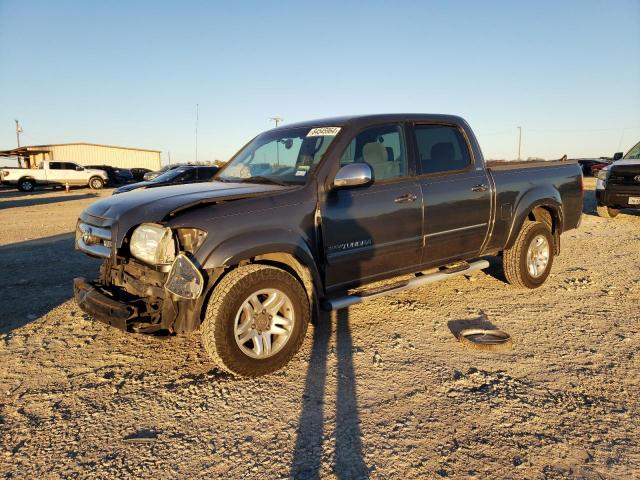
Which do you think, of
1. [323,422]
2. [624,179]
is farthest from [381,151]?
[624,179]

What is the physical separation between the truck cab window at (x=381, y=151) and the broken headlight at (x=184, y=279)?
5.39ft

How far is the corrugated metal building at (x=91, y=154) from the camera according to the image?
1674 inches

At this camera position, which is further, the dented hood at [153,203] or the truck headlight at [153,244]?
the dented hood at [153,203]

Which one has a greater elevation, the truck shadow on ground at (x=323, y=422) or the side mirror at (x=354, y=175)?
the side mirror at (x=354, y=175)

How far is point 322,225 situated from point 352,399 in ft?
4.44

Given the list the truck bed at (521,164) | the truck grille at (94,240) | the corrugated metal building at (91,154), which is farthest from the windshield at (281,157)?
the corrugated metal building at (91,154)

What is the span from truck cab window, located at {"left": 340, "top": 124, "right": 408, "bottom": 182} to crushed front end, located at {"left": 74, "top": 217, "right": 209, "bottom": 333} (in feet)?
5.42

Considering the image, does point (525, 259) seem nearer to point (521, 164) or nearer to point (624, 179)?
point (521, 164)

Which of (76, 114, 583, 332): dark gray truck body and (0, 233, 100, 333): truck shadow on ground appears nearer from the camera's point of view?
(76, 114, 583, 332): dark gray truck body

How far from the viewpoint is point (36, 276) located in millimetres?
6195

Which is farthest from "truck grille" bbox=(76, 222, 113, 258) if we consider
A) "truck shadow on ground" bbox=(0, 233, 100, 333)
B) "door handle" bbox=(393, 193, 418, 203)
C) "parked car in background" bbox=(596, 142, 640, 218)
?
"parked car in background" bbox=(596, 142, 640, 218)

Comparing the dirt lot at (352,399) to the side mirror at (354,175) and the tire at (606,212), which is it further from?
the tire at (606,212)

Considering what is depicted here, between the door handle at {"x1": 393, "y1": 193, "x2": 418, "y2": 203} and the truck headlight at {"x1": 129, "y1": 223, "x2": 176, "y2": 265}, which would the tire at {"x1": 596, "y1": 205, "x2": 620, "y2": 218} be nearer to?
the door handle at {"x1": 393, "y1": 193, "x2": 418, "y2": 203}

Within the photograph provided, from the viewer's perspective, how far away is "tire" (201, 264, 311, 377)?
3152 millimetres
